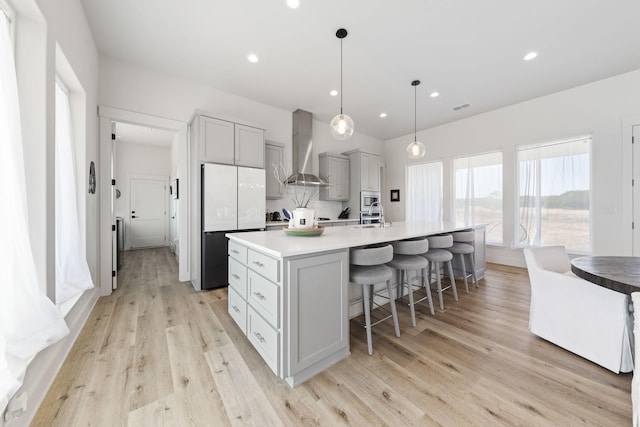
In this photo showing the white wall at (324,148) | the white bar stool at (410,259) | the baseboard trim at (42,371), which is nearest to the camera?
the baseboard trim at (42,371)

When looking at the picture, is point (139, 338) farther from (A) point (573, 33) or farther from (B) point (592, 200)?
(B) point (592, 200)

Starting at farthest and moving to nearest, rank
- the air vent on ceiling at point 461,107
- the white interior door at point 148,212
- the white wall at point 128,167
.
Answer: the white interior door at point 148,212
the white wall at point 128,167
the air vent on ceiling at point 461,107

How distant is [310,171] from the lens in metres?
4.95

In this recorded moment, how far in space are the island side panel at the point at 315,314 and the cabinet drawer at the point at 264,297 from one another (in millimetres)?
92

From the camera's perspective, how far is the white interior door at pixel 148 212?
20.7 feet

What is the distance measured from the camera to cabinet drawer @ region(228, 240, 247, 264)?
1.96 metres

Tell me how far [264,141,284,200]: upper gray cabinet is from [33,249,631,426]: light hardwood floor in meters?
2.54

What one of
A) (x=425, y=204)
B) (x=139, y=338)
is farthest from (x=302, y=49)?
(x=425, y=204)

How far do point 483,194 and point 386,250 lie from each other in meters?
4.12

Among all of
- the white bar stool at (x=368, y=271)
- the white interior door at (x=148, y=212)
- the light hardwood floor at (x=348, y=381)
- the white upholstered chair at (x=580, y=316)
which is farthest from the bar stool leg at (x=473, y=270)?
the white interior door at (x=148, y=212)

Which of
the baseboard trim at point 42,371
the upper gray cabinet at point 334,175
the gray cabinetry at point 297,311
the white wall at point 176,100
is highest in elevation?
the white wall at point 176,100

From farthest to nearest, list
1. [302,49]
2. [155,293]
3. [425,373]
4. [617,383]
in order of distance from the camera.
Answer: [155,293] < [302,49] < [425,373] < [617,383]

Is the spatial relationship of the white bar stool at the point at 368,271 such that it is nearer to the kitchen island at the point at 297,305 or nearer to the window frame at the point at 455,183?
the kitchen island at the point at 297,305

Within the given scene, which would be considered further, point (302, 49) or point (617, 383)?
point (302, 49)
